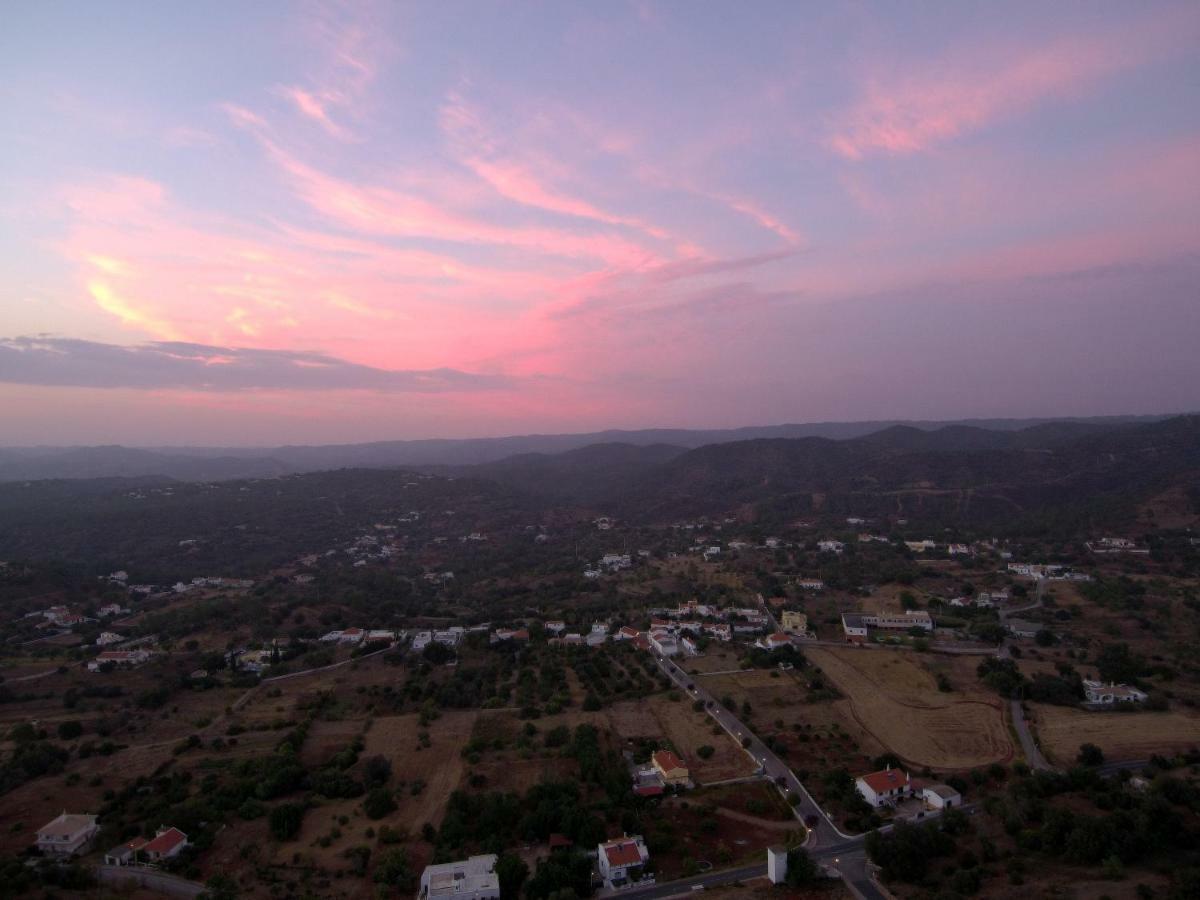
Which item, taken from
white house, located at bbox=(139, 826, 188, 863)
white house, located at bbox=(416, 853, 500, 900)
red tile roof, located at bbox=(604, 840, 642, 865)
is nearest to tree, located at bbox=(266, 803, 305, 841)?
white house, located at bbox=(139, 826, 188, 863)

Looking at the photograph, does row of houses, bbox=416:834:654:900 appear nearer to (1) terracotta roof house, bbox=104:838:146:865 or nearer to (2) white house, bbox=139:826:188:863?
(2) white house, bbox=139:826:188:863

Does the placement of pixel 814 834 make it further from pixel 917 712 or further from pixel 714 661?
pixel 714 661

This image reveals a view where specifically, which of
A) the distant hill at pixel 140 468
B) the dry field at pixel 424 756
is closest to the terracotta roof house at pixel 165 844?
the dry field at pixel 424 756

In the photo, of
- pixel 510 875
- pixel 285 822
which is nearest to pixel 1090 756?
pixel 510 875

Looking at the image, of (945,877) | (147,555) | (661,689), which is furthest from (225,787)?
(147,555)

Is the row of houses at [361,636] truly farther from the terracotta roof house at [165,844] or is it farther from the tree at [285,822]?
the terracotta roof house at [165,844]

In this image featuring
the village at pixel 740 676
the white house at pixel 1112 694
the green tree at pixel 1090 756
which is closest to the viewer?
the village at pixel 740 676

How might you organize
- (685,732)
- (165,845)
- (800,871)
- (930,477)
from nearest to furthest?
(800,871), (165,845), (685,732), (930,477)
